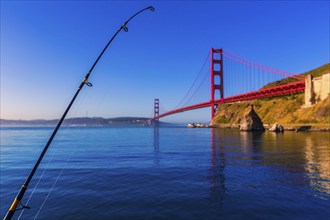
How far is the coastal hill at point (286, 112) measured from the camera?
73125 millimetres

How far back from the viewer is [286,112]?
98188 mm

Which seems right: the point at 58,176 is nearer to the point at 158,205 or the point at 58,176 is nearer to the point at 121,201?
the point at 121,201

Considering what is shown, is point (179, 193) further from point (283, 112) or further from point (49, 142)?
point (283, 112)

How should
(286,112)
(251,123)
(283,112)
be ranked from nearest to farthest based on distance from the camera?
1. (251,123)
2. (286,112)
3. (283,112)

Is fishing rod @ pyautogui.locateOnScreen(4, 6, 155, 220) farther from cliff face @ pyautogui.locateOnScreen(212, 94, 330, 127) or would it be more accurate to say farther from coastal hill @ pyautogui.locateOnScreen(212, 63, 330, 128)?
cliff face @ pyautogui.locateOnScreen(212, 94, 330, 127)

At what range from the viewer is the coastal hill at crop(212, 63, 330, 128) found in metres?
73.1

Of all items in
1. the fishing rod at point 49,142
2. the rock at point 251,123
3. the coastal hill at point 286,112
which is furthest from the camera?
the rock at point 251,123

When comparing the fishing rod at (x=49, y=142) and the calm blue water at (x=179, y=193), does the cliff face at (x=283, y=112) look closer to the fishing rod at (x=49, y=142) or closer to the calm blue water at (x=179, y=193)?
the calm blue water at (x=179, y=193)

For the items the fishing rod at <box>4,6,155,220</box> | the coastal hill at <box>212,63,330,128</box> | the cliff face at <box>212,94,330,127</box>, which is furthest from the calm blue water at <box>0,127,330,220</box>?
the cliff face at <box>212,94,330,127</box>

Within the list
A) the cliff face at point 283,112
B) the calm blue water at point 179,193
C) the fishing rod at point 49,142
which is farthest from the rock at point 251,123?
the fishing rod at point 49,142

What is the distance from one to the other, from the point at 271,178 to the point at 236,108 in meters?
123

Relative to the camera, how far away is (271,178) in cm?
Answer: 1366

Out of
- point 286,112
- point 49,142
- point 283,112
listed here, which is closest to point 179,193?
point 49,142

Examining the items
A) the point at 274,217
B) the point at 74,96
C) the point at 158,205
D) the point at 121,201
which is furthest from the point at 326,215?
the point at 74,96
